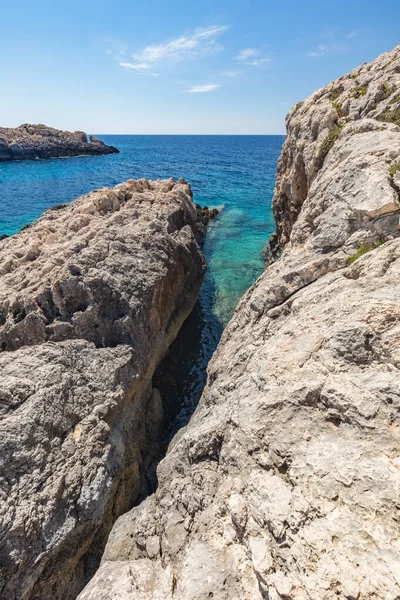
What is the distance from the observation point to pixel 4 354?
1241 cm

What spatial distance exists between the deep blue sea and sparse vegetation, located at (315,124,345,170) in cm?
1162

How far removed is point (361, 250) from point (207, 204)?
4730cm

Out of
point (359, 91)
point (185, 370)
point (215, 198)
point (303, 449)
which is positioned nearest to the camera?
point (303, 449)

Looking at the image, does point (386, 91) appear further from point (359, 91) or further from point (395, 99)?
point (359, 91)

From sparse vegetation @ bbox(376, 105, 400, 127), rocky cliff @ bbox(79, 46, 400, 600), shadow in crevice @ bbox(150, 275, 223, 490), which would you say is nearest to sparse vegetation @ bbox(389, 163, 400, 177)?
rocky cliff @ bbox(79, 46, 400, 600)

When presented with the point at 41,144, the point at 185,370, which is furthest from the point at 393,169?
the point at 41,144

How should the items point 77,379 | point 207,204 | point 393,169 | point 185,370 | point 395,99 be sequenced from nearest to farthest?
1. point 393,169
2. point 77,379
3. point 395,99
4. point 185,370
5. point 207,204

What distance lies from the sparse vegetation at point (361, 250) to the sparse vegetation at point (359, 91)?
13405 mm

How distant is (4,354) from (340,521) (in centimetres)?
1222

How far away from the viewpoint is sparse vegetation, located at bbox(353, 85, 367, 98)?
18.0 metres

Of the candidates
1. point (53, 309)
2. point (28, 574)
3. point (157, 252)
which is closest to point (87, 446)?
point (28, 574)

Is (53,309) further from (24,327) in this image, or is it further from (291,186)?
(291,186)

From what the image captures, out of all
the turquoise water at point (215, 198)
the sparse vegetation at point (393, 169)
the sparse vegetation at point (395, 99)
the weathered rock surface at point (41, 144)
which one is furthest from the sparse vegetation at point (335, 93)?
the weathered rock surface at point (41, 144)

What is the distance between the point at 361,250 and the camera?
949cm
